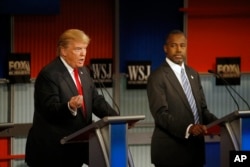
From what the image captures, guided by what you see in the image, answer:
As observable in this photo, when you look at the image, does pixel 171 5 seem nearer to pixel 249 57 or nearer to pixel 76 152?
pixel 249 57

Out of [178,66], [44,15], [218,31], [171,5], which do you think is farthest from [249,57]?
[178,66]

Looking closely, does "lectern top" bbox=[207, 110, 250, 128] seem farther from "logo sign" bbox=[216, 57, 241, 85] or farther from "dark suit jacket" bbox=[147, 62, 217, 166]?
"logo sign" bbox=[216, 57, 241, 85]

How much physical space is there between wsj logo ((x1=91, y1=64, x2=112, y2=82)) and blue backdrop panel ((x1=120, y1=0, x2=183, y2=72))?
0.49 feet

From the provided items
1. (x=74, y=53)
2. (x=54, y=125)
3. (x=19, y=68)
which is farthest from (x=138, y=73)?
(x=54, y=125)

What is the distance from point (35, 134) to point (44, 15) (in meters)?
2.59

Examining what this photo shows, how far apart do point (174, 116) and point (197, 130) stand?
0.31 meters

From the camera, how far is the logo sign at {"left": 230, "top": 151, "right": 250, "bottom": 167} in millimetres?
4660

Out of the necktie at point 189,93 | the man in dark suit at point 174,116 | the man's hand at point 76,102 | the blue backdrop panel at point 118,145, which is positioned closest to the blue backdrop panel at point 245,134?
the man in dark suit at point 174,116

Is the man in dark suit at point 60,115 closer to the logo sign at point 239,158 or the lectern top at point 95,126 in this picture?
the lectern top at point 95,126

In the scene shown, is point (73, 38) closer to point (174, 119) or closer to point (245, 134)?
point (174, 119)

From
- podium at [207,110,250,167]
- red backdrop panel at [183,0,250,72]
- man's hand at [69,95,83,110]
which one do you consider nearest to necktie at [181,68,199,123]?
podium at [207,110,250,167]

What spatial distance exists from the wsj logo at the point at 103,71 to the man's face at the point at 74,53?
8.03 feet

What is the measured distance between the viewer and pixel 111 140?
14.8 ft

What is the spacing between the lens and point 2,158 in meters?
7.41
